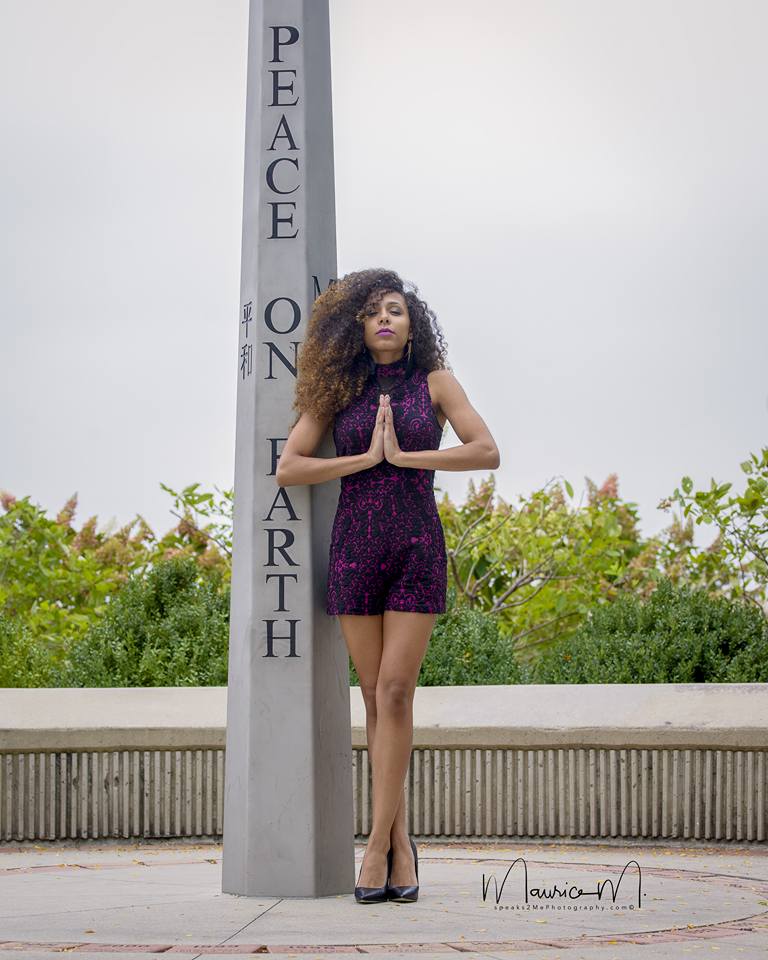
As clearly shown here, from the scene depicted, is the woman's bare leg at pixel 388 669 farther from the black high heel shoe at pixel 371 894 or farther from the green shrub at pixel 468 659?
the green shrub at pixel 468 659

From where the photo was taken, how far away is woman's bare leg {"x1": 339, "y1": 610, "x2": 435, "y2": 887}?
16.0ft

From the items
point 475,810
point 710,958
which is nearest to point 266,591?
point 710,958

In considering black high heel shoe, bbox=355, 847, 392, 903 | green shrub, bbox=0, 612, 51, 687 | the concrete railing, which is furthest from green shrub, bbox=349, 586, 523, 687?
black high heel shoe, bbox=355, 847, 392, 903

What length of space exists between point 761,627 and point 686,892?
402cm

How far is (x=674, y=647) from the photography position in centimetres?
881

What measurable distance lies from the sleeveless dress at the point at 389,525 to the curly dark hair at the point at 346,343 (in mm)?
76

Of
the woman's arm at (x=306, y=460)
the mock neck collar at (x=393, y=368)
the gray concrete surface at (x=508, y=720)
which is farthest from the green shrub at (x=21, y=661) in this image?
the mock neck collar at (x=393, y=368)

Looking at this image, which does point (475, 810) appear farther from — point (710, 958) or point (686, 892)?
point (710, 958)

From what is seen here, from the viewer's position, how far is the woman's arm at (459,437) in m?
4.88

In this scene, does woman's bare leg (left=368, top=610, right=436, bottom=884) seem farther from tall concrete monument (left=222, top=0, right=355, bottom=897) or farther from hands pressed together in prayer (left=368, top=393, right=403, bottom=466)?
hands pressed together in prayer (left=368, top=393, right=403, bottom=466)

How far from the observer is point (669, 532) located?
1544cm

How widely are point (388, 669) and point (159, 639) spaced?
15.6 ft

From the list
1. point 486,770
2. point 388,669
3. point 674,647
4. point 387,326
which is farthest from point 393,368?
point 674,647
